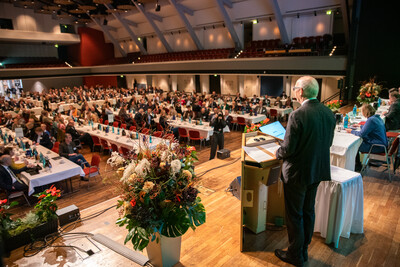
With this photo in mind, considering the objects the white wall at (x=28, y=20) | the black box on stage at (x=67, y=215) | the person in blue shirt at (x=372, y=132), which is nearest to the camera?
the black box on stage at (x=67, y=215)

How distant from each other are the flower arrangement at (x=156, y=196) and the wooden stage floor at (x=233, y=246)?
0.29m

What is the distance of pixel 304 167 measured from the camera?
2.24 meters

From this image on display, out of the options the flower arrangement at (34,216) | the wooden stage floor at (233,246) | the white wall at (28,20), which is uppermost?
the white wall at (28,20)

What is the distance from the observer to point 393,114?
5781 mm

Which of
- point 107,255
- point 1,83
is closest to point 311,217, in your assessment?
point 107,255

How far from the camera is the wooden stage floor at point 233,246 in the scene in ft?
8.74

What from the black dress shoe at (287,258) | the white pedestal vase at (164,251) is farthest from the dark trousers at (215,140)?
the white pedestal vase at (164,251)

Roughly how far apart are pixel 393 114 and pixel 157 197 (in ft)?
19.6

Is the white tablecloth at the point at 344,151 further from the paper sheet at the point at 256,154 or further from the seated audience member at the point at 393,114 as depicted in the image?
the seated audience member at the point at 393,114

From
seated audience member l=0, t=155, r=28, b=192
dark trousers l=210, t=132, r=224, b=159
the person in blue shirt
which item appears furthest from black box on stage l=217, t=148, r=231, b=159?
seated audience member l=0, t=155, r=28, b=192

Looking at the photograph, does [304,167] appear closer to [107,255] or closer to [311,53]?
[107,255]

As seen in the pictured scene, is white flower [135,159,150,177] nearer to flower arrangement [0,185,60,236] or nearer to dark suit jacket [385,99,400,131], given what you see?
flower arrangement [0,185,60,236]

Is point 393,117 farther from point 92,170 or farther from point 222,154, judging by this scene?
point 92,170

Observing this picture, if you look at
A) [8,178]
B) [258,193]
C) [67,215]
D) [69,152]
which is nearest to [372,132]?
[258,193]
